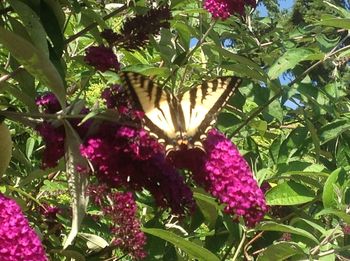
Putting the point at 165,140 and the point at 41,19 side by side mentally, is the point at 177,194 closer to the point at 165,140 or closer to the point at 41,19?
the point at 165,140

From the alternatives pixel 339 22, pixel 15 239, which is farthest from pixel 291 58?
pixel 15 239

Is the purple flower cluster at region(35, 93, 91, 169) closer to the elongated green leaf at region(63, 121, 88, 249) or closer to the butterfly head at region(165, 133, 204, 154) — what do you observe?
the elongated green leaf at region(63, 121, 88, 249)

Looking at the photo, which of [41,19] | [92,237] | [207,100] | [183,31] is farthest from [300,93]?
[41,19]

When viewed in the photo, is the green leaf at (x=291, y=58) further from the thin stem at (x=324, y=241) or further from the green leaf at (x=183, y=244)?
the green leaf at (x=183, y=244)

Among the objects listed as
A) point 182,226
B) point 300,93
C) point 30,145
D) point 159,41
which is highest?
point 159,41

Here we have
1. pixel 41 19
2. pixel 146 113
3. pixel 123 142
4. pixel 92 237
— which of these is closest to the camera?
pixel 123 142

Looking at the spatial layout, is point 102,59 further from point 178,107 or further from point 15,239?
point 15,239

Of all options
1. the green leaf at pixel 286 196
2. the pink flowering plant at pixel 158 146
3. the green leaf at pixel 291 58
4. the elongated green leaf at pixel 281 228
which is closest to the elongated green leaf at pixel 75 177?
the pink flowering plant at pixel 158 146
